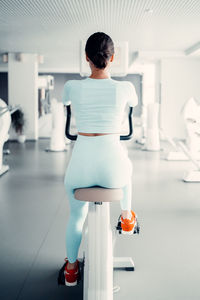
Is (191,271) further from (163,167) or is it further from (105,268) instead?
(163,167)

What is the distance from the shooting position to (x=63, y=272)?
223 centimetres

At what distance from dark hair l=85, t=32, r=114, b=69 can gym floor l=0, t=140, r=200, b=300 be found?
135cm

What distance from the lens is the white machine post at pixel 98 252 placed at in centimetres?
189

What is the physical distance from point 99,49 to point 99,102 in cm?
26

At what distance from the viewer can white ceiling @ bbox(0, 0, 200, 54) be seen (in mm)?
5184

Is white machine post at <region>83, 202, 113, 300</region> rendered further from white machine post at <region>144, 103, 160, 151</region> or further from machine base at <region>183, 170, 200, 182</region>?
white machine post at <region>144, 103, 160, 151</region>

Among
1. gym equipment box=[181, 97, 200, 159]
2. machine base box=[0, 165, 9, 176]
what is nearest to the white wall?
gym equipment box=[181, 97, 200, 159]

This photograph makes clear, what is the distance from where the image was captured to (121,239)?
3.14m

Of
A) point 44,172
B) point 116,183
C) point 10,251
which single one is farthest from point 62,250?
point 44,172

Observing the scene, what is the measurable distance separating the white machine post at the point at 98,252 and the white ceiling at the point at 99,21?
380 centimetres

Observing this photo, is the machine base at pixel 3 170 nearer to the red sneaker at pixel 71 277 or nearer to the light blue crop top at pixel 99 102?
the red sneaker at pixel 71 277

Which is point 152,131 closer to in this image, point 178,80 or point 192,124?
point 178,80

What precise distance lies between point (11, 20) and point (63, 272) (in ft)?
16.9

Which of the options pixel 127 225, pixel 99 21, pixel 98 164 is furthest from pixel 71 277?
pixel 99 21
